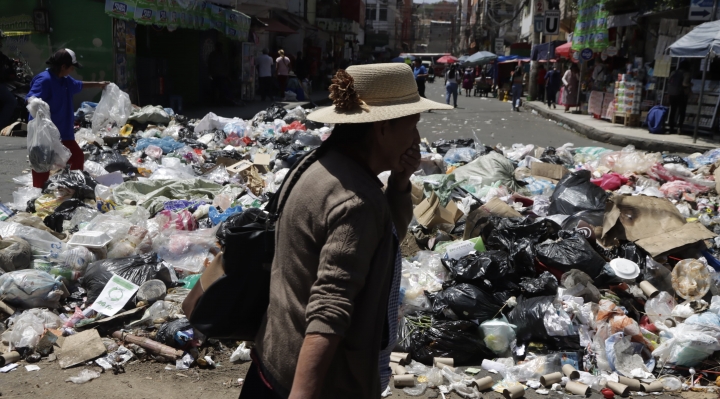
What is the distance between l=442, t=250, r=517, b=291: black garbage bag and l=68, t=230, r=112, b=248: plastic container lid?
2.68 metres

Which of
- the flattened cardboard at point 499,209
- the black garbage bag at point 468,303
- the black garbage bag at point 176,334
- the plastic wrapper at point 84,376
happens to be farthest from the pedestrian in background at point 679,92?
the plastic wrapper at point 84,376

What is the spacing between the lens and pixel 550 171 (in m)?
7.99

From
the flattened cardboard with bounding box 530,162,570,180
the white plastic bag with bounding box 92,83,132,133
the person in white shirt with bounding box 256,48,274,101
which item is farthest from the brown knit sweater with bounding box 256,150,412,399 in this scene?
the person in white shirt with bounding box 256,48,274,101

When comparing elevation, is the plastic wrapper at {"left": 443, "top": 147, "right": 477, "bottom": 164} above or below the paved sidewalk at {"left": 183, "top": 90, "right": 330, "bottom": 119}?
above

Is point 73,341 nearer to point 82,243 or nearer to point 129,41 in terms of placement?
point 82,243

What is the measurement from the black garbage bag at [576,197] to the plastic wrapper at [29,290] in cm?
439

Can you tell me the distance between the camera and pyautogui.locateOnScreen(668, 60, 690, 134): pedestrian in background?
14628 mm

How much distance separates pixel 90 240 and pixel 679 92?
1364 cm

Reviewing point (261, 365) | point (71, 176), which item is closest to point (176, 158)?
point (71, 176)

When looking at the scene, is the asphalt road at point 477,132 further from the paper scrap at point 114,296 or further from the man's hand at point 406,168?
the man's hand at point 406,168

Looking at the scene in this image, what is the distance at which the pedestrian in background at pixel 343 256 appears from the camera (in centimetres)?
154

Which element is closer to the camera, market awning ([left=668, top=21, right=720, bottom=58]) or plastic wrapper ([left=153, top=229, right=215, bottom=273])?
plastic wrapper ([left=153, top=229, right=215, bottom=273])

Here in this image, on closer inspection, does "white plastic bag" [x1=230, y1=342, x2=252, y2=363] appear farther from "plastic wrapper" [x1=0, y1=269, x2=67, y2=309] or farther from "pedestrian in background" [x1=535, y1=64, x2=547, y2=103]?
"pedestrian in background" [x1=535, y1=64, x2=547, y2=103]

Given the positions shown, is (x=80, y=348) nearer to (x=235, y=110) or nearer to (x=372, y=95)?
(x=372, y=95)
